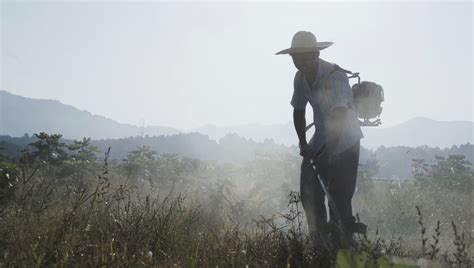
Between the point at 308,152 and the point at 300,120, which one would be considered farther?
the point at 300,120

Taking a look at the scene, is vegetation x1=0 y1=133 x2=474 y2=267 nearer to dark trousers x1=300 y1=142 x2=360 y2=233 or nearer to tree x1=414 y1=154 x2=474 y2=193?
tree x1=414 y1=154 x2=474 y2=193

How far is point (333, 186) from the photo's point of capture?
381cm

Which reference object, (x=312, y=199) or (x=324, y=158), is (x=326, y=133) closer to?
Answer: (x=324, y=158)

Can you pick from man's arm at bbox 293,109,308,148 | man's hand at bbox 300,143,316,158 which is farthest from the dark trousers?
man's arm at bbox 293,109,308,148

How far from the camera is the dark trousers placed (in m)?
3.81

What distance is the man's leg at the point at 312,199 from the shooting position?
4000mm

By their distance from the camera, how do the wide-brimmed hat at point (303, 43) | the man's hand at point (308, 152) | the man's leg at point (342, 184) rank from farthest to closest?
the man's hand at point (308, 152), the wide-brimmed hat at point (303, 43), the man's leg at point (342, 184)

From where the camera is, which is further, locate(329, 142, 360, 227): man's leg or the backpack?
the backpack

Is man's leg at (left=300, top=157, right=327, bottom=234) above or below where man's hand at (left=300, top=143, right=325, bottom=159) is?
below

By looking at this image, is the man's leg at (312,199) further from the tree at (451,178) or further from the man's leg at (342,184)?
the tree at (451,178)

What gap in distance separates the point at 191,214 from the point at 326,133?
61.3 inches

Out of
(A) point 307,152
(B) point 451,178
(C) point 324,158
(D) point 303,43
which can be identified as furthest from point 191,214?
(B) point 451,178

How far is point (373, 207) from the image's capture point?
1041 cm

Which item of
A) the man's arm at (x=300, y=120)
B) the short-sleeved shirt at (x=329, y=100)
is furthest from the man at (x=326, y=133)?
the man's arm at (x=300, y=120)
